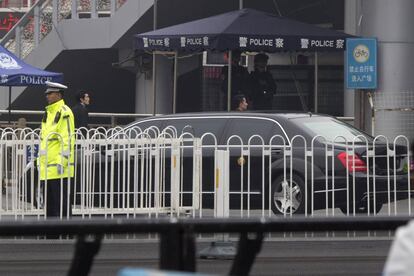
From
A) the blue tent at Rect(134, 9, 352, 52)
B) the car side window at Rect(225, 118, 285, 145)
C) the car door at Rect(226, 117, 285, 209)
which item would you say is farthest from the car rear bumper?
the blue tent at Rect(134, 9, 352, 52)

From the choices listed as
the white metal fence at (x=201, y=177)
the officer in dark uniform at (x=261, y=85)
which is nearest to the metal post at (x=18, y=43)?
the officer in dark uniform at (x=261, y=85)

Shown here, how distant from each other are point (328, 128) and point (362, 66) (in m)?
5.50

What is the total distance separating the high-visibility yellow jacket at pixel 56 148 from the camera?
46.4 feet

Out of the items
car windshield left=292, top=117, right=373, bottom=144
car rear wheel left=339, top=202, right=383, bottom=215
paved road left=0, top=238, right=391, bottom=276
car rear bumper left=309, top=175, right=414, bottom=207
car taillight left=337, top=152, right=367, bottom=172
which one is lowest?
paved road left=0, top=238, right=391, bottom=276

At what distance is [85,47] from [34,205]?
14395 millimetres

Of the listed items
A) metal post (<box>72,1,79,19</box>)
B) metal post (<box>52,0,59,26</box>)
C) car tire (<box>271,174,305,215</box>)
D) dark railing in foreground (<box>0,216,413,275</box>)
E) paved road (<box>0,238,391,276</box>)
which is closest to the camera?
dark railing in foreground (<box>0,216,413,275</box>)

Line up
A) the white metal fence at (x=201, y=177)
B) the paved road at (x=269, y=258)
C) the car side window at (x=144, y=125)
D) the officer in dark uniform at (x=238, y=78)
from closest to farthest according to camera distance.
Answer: the paved road at (x=269, y=258), the white metal fence at (x=201, y=177), the car side window at (x=144, y=125), the officer in dark uniform at (x=238, y=78)

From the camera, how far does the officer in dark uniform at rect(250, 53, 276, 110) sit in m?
22.2

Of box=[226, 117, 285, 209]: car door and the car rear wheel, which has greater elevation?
box=[226, 117, 285, 209]: car door

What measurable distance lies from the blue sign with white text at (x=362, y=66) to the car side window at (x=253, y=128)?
5033 millimetres

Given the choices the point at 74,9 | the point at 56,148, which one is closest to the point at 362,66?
the point at 56,148

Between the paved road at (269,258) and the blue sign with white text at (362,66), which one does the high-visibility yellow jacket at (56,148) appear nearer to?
the paved road at (269,258)

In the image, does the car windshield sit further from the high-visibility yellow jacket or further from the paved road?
the paved road

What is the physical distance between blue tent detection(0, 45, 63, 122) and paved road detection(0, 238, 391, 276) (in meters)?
12.2
